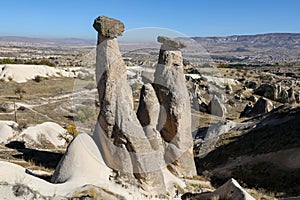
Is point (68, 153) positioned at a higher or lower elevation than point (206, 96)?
higher

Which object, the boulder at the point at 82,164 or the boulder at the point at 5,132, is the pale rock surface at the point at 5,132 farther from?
the boulder at the point at 82,164

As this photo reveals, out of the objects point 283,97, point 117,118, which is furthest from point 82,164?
point 283,97

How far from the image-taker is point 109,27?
989 centimetres

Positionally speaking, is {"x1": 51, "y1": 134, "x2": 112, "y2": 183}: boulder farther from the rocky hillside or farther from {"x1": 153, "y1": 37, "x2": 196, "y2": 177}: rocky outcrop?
the rocky hillside

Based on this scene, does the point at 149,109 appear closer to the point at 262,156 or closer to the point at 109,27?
the point at 109,27

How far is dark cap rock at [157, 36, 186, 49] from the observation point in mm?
12011

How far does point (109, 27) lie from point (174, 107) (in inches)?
155

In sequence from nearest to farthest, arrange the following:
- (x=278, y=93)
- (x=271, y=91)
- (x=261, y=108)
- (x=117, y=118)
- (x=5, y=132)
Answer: (x=117, y=118), (x=5, y=132), (x=261, y=108), (x=278, y=93), (x=271, y=91)

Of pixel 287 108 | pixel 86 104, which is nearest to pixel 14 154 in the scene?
pixel 287 108

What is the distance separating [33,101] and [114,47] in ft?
98.5

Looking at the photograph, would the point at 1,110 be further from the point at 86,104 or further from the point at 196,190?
the point at 196,190

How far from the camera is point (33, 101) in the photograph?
122 feet

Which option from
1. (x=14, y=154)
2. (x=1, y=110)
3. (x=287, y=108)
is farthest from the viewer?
(x=1, y=110)

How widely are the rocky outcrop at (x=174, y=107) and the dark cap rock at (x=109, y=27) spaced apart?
2.56 m
